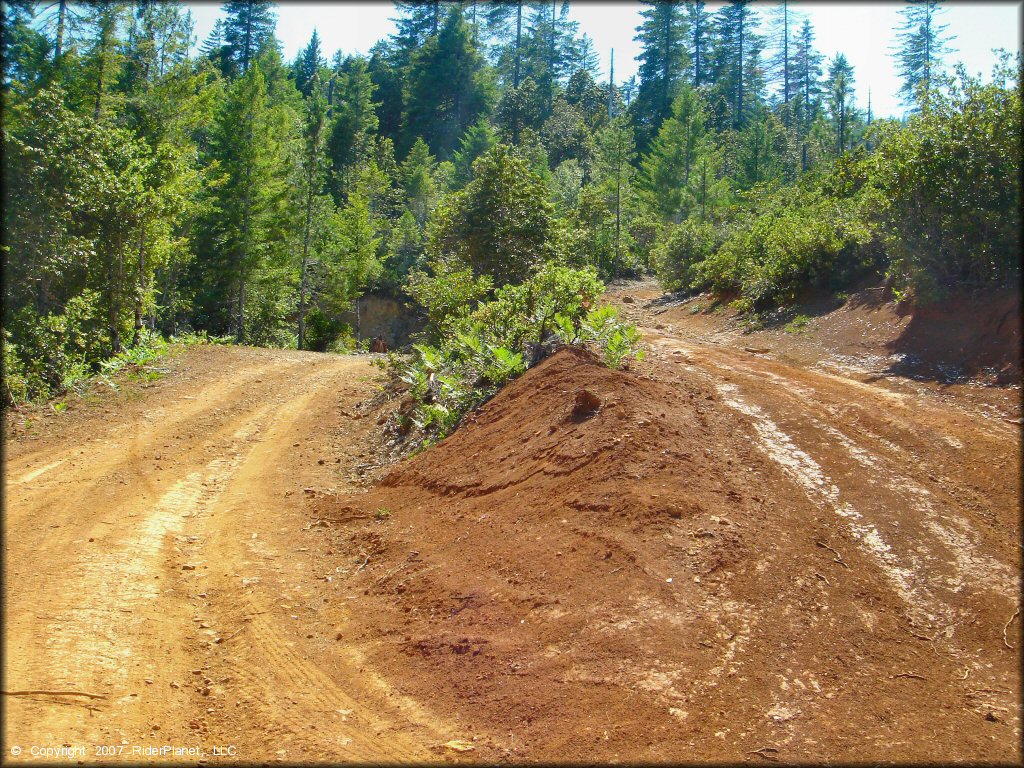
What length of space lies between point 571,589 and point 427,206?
143 feet

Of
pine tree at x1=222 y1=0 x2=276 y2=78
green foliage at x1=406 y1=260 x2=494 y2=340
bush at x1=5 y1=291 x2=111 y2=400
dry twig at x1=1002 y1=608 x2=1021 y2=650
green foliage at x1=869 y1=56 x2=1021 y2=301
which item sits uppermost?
pine tree at x1=222 y1=0 x2=276 y2=78

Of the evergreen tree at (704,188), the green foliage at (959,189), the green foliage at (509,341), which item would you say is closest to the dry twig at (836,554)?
the green foliage at (509,341)

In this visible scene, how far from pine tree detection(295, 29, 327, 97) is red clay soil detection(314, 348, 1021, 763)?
65.3 m

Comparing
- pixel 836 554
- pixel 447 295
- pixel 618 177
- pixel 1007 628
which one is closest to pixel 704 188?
pixel 618 177

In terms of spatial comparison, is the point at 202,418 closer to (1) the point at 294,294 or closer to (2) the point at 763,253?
(2) the point at 763,253

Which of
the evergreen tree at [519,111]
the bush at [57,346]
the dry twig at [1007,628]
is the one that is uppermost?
the evergreen tree at [519,111]

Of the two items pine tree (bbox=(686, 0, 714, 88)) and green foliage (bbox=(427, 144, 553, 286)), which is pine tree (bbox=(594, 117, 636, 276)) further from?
pine tree (bbox=(686, 0, 714, 88))

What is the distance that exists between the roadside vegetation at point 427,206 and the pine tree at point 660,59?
460 mm

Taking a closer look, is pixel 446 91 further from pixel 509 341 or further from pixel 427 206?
pixel 509 341

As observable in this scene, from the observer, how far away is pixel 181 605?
6477 millimetres

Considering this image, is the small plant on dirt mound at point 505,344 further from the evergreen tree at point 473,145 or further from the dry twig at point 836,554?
the evergreen tree at point 473,145

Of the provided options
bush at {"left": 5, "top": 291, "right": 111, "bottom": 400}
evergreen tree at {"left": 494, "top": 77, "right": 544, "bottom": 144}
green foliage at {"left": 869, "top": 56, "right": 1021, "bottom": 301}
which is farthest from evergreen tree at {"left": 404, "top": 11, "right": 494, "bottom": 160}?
green foliage at {"left": 869, "top": 56, "right": 1021, "bottom": 301}

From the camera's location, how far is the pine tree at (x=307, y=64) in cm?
6612

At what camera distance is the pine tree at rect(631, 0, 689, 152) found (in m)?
63.0
